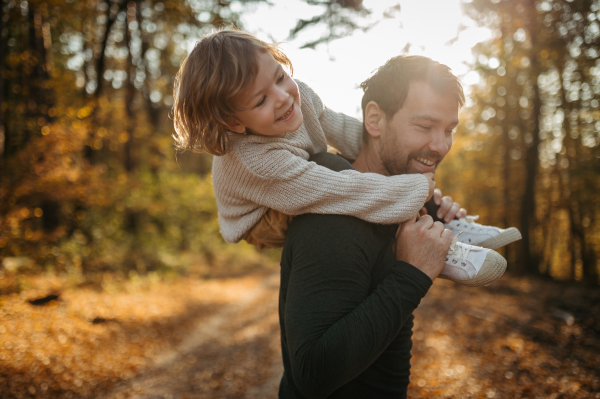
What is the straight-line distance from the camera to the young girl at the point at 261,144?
138 cm

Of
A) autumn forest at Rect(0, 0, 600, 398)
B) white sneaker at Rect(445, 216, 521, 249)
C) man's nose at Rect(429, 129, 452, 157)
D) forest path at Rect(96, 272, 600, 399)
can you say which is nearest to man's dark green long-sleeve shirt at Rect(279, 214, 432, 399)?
man's nose at Rect(429, 129, 452, 157)

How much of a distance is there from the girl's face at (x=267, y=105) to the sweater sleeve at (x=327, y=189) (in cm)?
9

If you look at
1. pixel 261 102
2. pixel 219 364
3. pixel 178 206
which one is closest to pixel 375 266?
pixel 261 102

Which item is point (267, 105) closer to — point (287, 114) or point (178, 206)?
point (287, 114)

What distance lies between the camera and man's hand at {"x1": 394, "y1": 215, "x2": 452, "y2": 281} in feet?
4.38

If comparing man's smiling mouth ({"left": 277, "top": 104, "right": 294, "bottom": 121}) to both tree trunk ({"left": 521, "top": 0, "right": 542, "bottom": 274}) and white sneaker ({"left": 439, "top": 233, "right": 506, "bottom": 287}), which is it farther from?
tree trunk ({"left": 521, "top": 0, "right": 542, "bottom": 274})

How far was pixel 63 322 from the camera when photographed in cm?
625

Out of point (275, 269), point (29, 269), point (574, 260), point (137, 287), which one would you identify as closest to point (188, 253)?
point (275, 269)

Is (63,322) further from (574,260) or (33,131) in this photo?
(574,260)

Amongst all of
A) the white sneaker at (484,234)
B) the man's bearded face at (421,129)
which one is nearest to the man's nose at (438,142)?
the man's bearded face at (421,129)

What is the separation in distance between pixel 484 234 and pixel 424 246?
0.64 metres

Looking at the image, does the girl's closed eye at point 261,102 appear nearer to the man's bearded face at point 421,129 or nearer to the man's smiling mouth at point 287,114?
the man's smiling mouth at point 287,114

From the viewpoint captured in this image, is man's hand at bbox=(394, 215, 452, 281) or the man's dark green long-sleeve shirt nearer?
the man's dark green long-sleeve shirt

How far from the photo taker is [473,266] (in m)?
1.40
